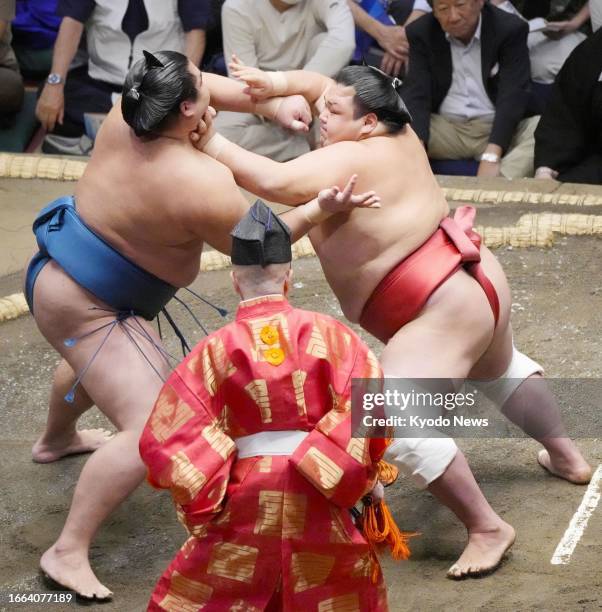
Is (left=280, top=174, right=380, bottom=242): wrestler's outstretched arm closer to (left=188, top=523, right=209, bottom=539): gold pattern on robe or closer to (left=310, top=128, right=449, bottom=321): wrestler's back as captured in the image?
(left=310, top=128, right=449, bottom=321): wrestler's back

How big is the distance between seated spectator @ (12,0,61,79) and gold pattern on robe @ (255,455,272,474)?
377 centimetres

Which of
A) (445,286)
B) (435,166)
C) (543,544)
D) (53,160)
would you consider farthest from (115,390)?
(435,166)

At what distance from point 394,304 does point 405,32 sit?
2693 mm

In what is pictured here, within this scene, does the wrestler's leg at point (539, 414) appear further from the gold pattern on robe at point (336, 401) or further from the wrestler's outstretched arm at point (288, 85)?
the gold pattern on robe at point (336, 401)

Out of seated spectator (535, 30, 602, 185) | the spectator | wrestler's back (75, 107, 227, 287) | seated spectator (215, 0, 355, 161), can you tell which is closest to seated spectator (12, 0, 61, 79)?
seated spectator (215, 0, 355, 161)

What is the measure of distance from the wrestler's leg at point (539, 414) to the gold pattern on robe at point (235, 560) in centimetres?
91

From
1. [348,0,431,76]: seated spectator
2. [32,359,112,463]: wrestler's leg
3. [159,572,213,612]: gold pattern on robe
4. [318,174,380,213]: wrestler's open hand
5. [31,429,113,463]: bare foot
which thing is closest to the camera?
[159,572,213,612]: gold pattern on robe

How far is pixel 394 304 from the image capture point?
2.51 m

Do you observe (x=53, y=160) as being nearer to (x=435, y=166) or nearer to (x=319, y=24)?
(x=319, y=24)

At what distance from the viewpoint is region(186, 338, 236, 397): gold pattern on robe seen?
1931 millimetres

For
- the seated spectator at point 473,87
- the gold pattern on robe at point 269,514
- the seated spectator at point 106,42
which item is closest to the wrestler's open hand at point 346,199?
the gold pattern on robe at point 269,514

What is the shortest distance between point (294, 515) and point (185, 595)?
0.84 feet

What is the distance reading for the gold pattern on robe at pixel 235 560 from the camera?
6.48ft

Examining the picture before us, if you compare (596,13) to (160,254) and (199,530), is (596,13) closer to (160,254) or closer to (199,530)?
(160,254)
